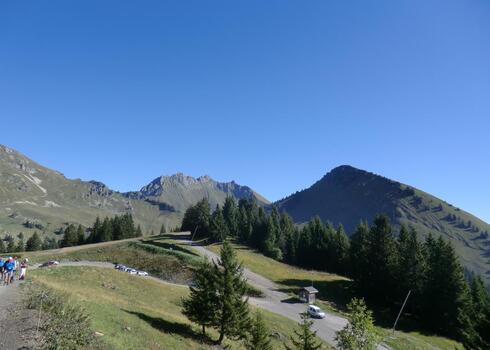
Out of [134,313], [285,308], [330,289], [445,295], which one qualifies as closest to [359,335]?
[134,313]

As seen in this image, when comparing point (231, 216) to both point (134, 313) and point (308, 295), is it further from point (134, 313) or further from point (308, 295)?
point (134, 313)

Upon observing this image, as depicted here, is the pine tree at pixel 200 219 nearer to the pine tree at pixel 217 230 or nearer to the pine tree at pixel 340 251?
the pine tree at pixel 217 230

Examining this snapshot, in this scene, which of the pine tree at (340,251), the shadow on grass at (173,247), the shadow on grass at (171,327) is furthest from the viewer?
the pine tree at (340,251)

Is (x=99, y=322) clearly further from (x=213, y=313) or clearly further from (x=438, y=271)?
(x=438, y=271)

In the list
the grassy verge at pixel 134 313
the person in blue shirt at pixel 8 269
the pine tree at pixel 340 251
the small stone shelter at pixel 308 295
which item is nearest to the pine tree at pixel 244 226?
the pine tree at pixel 340 251

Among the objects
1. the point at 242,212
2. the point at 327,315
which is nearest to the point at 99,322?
the point at 327,315

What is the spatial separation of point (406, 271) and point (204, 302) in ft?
160

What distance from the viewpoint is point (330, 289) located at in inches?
3127

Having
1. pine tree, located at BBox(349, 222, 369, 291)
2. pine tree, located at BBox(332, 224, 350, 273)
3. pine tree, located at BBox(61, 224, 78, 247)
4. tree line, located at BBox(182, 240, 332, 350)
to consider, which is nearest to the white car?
pine tree, located at BBox(349, 222, 369, 291)

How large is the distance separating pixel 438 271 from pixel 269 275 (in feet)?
114

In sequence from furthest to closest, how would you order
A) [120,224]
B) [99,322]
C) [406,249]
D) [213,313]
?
[120,224], [406,249], [213,313], [99,322]

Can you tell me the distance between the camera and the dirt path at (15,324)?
55.8 feet

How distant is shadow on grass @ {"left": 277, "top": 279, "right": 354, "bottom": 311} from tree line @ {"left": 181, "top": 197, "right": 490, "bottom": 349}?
8.76ft

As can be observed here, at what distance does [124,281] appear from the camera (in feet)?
195
